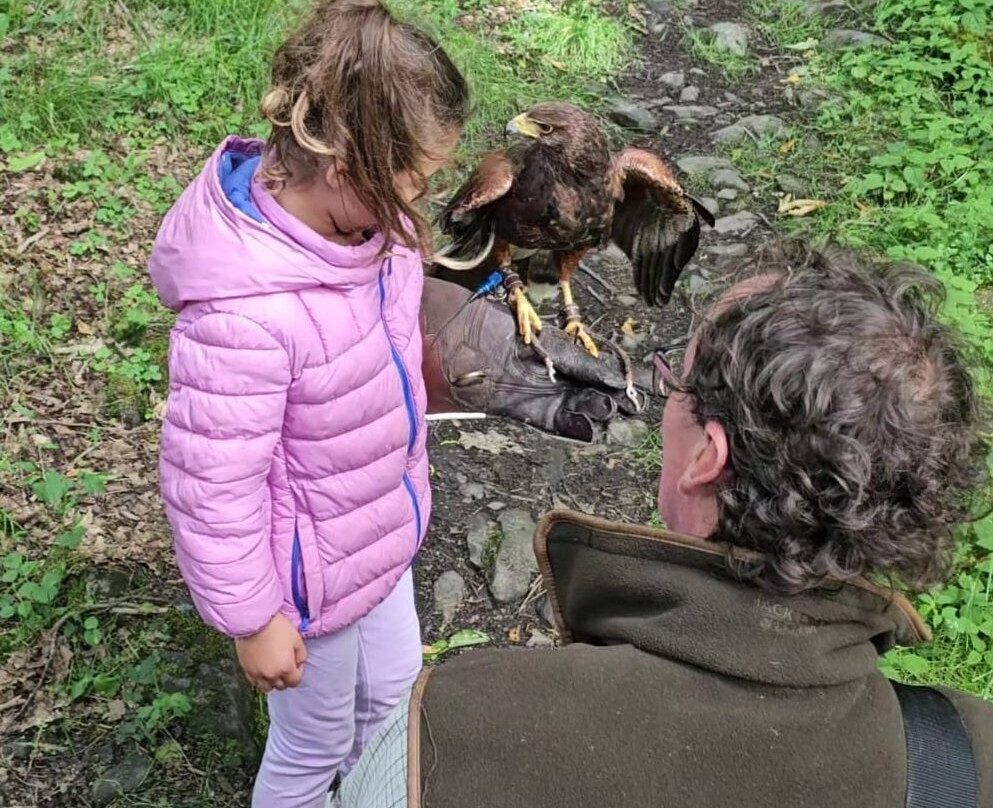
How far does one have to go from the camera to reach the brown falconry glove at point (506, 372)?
269 cm

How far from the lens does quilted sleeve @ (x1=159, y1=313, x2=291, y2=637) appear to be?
5.38 feet

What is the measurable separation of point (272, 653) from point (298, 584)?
14 centimetres

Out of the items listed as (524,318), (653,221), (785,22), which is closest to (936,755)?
(524,318)

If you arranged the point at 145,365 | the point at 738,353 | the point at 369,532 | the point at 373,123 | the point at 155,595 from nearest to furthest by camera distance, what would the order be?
the point at 738,353 → the point at 373,123 → the point at 369,532 → the point at 155,595 → the point at 145,365

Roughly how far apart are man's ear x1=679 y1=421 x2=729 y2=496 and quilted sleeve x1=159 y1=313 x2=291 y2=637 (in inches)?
28.2

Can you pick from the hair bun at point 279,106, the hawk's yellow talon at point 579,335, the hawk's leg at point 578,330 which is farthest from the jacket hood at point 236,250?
the hawk's yellow talon at point 579,335

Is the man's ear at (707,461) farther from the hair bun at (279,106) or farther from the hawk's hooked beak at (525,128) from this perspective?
the hawk's hooked beak at (525,128)

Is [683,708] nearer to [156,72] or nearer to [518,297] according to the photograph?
[518,297]

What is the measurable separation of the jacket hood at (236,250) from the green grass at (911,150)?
2.41 m

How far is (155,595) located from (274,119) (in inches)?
72.2

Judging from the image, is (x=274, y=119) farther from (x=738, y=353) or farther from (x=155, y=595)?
(x=155, y=595)

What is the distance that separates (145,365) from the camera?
148 inches

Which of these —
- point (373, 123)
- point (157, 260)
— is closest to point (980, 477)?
point (373, 123)

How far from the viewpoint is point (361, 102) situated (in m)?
1.58
